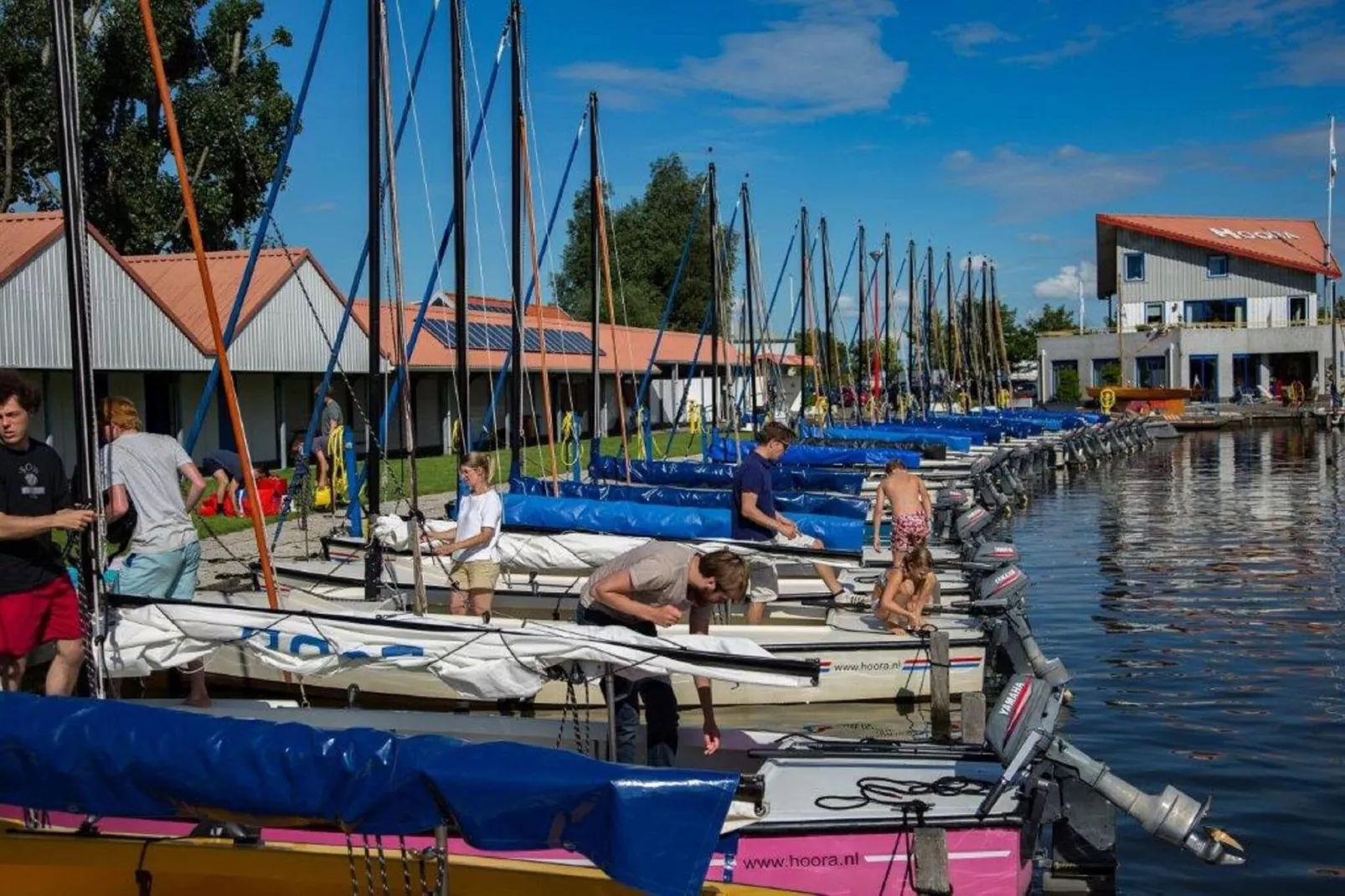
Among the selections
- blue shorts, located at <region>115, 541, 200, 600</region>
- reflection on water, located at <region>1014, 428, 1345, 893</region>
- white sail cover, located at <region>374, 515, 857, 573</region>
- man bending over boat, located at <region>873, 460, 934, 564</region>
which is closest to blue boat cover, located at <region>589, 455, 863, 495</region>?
reflection on water, located at <region>1014, 428, 1345, 893</region>

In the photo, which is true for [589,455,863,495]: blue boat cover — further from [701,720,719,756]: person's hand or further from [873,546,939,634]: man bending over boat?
[701,720,719,756]: person's hand

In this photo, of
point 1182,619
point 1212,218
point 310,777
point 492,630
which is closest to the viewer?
point 310,777

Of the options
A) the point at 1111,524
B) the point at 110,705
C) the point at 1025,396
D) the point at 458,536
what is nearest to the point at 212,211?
the point at 1111,524

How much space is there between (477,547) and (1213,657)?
8.56 metres

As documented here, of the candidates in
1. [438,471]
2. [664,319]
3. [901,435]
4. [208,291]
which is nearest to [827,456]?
[664,319]

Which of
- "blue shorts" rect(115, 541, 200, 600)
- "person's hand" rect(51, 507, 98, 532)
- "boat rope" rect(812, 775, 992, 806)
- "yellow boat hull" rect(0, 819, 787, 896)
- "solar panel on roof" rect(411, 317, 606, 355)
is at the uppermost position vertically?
"solar panel on roof" rect(411, 317, 606, 355)

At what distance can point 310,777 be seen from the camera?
5.34 m

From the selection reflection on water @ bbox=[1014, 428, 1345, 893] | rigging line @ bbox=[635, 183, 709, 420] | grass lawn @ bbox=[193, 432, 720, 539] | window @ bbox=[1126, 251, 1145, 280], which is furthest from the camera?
window @ bbox=[1126, 251, 1145, 280]

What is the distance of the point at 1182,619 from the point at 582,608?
11.6m

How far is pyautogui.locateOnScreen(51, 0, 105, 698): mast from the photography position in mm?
7598

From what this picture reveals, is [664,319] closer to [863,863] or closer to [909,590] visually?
[909,590]

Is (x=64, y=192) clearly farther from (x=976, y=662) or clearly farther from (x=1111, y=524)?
(x=1111, y=524)

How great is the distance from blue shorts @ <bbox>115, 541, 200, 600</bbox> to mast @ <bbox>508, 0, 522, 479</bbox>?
31.2 ft

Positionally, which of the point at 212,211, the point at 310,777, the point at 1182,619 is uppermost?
the point at 212,211
